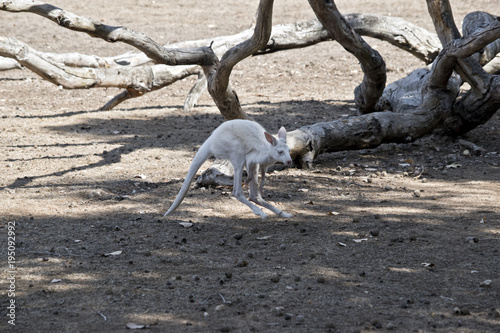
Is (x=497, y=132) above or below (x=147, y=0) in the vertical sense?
below

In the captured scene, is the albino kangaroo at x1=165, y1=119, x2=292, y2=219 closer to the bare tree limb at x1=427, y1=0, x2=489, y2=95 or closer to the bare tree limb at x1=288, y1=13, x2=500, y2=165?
the bare tree limb at x1=288, y1=13, x2=500, y2=165

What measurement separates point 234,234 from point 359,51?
321 centimetres

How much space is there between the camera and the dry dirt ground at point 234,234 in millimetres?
3480

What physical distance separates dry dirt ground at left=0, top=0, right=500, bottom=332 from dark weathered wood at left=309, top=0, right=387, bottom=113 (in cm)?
92

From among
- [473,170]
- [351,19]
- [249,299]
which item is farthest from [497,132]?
[249,299]

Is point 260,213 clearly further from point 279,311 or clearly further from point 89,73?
point 89,73

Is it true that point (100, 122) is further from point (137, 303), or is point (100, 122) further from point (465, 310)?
point (465, 310)

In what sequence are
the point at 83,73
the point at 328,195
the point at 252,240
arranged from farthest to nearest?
the point at 83,73, the point at 328,195, the point at 252,240

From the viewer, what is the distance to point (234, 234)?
4801mm

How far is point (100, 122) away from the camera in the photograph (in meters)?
8.81

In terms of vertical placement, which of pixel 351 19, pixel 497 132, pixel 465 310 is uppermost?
pixel 351 19

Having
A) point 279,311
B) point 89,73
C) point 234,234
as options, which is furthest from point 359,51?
point 279,311

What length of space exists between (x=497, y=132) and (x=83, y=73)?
563 cm

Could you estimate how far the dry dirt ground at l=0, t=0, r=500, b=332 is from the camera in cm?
348
